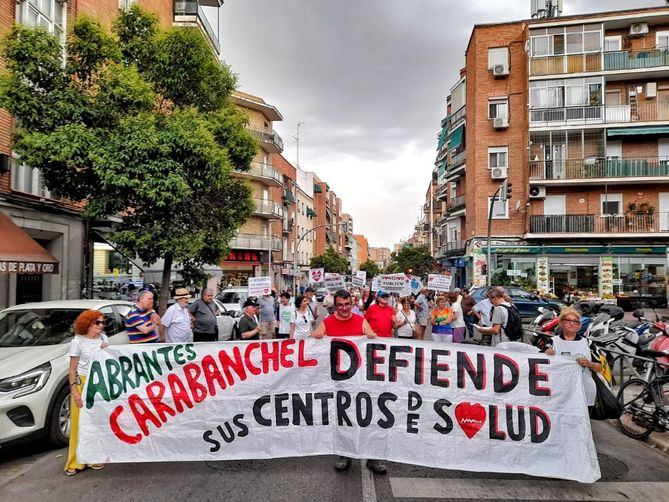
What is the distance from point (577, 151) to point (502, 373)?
30784 mm

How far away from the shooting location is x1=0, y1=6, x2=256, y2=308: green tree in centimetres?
1034

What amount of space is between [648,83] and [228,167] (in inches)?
1204

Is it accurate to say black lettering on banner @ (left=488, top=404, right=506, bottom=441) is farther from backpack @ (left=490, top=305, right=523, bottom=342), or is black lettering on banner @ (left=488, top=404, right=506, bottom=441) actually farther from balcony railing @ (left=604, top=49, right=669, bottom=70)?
balcony railing @ (left=604, top=49, right=669, bottom=70)

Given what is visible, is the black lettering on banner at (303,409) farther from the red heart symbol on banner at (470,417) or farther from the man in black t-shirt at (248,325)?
the man in black t-shirt at (248,325)

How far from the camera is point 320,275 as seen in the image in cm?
2173

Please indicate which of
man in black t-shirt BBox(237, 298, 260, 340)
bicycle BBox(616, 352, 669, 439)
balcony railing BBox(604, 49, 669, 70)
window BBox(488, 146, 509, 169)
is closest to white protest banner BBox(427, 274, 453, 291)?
man in black t-shirt BBox(237, 298, 260, 340)

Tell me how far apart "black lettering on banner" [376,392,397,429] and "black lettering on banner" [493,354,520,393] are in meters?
1.01

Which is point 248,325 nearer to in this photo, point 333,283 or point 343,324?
point 343,324

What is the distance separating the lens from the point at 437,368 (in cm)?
477

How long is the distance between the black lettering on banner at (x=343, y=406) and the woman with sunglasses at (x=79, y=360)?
2448 mm

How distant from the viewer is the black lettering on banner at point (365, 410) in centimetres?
467

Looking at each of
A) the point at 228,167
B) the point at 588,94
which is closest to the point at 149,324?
the point at 228,167

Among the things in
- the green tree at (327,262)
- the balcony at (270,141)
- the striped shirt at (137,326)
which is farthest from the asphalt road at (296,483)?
the green tree at (327,262)

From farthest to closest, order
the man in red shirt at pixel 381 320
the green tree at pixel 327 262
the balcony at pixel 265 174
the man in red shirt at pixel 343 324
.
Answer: the green tree at pixel 327 262, the balcony at pixel 265 174, the man in red shirt at pixel 381 320, the man in red shirt at pixel 343 324
